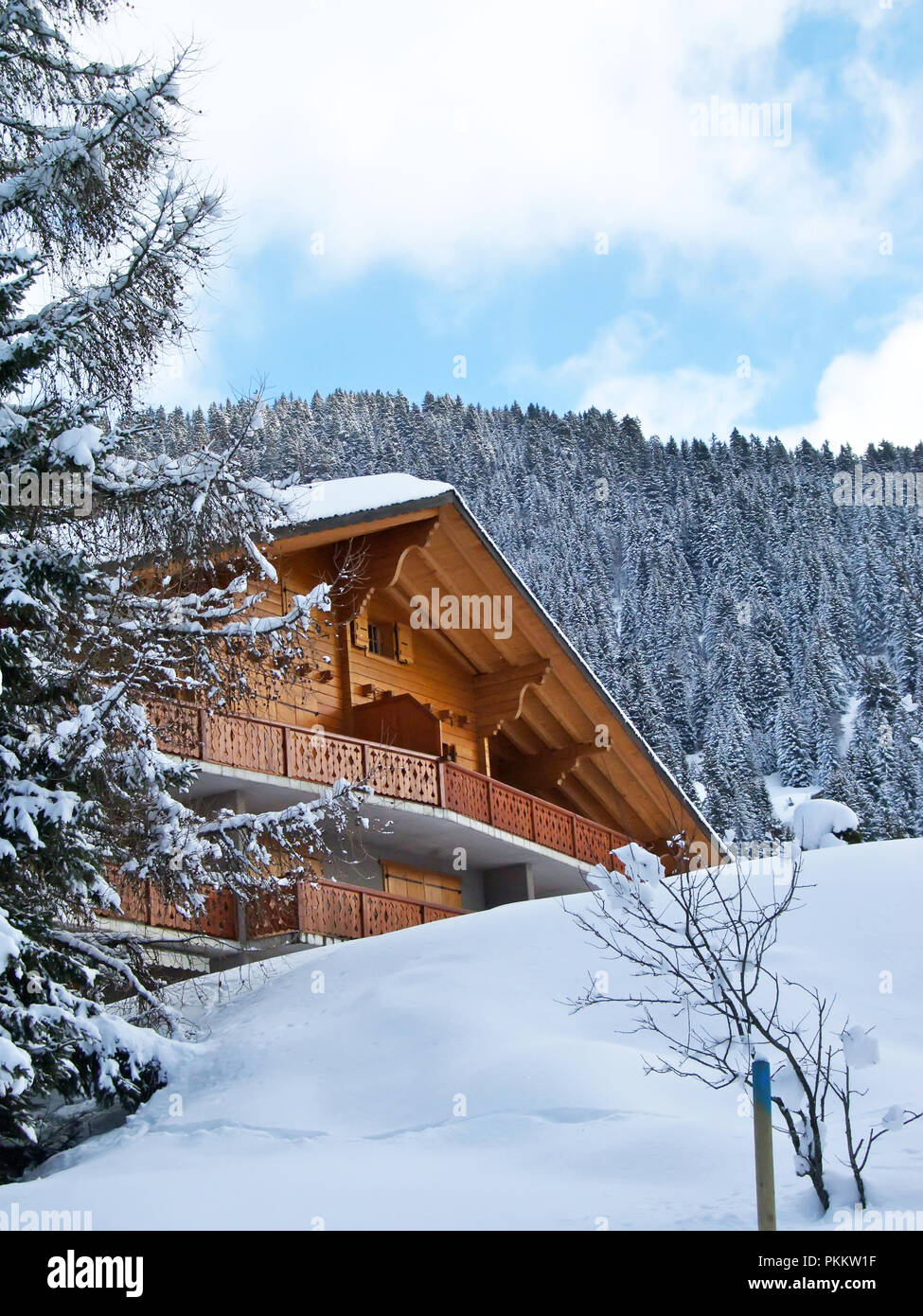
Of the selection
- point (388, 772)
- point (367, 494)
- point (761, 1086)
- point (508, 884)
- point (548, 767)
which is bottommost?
point (761, 1086)

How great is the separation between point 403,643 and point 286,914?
746 centimetres

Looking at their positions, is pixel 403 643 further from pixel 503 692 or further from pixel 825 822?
pixel 825 822

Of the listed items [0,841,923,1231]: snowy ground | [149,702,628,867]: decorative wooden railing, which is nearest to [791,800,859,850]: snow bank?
[149,702,628,867]: decorative wooden railing

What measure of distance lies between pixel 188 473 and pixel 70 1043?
13.5 feet

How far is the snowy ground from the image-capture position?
7.13 metres

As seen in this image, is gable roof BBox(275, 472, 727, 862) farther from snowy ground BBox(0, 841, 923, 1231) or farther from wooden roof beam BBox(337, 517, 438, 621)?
snowy ground BBox(0, 841, 923, 1231)

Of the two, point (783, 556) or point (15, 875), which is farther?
point (783, 556)

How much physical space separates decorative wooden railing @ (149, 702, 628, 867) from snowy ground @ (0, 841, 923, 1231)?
11.1 feet

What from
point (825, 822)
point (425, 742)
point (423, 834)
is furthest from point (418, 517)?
point (825, 822)

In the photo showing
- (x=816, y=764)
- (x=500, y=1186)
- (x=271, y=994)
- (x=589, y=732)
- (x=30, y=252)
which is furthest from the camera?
(x=816, y=764)

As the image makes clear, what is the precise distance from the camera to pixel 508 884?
22.9 m
